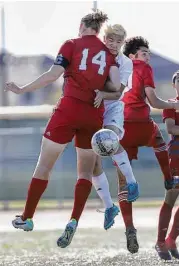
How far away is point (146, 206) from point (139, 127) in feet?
31.5

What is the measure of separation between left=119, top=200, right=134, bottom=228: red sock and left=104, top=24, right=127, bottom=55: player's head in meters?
1.56

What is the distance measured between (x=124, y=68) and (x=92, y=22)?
21.7 inches

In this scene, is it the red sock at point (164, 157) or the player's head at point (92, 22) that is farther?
the red sock at point (164, 157)

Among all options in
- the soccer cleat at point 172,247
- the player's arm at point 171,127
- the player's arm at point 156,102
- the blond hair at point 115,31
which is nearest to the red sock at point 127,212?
the soccer cleat at point 172,247

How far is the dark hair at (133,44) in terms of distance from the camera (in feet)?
35.7

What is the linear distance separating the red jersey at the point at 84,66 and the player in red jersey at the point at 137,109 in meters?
0.82

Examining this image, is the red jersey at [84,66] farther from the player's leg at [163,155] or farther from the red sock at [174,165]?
the red sock at [174,165]

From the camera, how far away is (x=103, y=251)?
40.2ft

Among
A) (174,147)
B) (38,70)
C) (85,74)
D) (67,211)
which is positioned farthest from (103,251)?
(38,70)

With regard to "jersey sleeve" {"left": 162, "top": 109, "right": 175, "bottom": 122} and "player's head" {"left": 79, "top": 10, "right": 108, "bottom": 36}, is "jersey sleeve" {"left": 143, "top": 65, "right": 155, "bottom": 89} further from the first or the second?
"player's head" {"left": 79, "top": 10, "right": 108, "bottom": 36}

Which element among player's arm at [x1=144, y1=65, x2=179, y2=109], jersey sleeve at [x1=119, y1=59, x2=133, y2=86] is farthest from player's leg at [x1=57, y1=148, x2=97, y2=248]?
player's arm at [x1=144, y1=65, x2=179, y2=109]

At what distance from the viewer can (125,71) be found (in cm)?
1020

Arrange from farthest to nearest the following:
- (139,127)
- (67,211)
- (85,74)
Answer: (67,211)
(139,127)
(85,74)

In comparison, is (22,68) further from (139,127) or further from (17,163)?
(139,127)
